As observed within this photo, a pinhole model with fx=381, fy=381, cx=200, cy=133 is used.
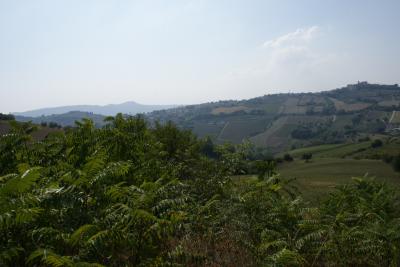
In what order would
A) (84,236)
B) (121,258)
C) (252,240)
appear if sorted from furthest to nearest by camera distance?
(252,240), (121,258), (84,236)

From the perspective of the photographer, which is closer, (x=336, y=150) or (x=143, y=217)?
(x=143, y=217)

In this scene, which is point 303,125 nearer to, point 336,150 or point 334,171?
point 336,150

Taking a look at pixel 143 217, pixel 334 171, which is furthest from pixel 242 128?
pixel 143 217


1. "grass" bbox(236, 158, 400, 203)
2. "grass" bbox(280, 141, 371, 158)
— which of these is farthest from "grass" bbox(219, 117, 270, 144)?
"grass" bbox(236, 158, 400, 203)

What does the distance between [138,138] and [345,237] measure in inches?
261

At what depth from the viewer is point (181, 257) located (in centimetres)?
524

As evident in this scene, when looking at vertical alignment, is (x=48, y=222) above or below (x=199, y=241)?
above

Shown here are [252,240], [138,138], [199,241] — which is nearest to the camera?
[199,241]

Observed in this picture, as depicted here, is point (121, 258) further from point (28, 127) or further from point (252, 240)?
point (28, 127)

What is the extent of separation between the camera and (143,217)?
4.40 metres

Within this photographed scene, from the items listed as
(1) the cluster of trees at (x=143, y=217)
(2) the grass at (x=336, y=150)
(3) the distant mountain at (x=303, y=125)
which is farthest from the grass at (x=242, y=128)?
(1) the cluster of trees at (x=143, y=217)

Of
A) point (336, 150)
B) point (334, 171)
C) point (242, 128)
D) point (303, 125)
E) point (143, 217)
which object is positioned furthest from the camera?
point (242, 128)

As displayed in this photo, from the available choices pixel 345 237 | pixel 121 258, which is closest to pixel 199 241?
pixel 121 258

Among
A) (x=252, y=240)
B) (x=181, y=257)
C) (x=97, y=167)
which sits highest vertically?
(x=97, y=167)
